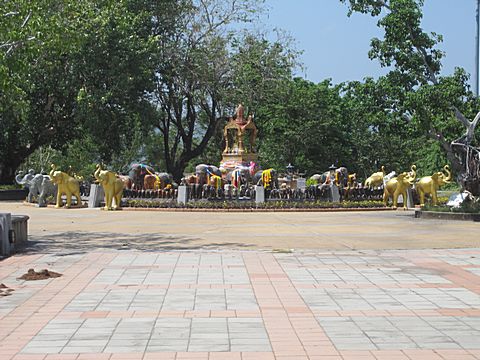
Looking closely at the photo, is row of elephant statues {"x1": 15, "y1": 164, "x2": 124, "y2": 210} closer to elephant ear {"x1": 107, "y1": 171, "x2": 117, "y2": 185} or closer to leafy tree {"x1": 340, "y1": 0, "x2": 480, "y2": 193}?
elephant ear {"x1": 107, "y1": 171, "x2": 117, "y2": 185}

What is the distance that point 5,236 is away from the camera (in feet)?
40.3

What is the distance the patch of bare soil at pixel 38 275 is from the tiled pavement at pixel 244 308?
0.19 metres

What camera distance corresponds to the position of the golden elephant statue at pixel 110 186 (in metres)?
26.2

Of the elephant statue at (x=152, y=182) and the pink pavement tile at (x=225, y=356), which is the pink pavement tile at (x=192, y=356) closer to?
the pink pavement tile at (x=225, y=356)

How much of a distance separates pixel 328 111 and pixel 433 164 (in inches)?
406

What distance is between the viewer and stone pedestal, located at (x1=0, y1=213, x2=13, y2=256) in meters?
12.2

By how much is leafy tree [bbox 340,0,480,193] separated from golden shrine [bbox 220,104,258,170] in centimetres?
1260

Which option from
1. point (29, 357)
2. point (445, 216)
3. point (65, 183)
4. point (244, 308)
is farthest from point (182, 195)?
point (29, 357)

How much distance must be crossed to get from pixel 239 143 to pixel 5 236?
23701 millimetres

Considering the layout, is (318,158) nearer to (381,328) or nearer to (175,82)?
(175,82)

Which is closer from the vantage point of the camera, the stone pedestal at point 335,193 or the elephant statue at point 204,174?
the stone pedestal at point 335,193

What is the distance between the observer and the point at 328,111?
4606cm

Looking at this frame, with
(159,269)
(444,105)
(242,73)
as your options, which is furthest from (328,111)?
(159,269)

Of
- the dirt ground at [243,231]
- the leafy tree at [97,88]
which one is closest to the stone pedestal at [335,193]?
the dirt ground at [243,231]
